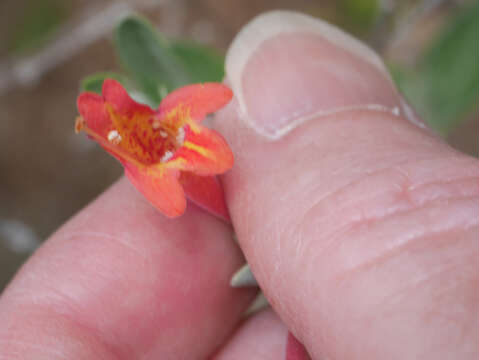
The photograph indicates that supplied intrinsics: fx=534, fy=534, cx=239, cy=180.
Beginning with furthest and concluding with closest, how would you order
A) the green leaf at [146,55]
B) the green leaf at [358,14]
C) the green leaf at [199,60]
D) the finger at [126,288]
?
1. the green leaf at [358,14]
2. the green leaf at [199,60]
3. the green leaf at [146,55]
4. the finger at [126,288]

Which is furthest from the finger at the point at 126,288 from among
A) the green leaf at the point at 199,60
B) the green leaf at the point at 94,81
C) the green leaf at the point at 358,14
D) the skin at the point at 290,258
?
the green leaf at the point at 358,14

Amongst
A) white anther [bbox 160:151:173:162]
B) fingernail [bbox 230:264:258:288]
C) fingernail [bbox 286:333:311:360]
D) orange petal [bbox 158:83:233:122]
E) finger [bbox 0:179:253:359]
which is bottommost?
fingernail [bbox 286:333:311:360]

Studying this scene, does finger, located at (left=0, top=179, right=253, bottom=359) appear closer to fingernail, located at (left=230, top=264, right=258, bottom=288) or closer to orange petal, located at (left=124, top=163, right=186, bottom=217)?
fingernail, located at (left=230, top=264, right=258, bottom=288)

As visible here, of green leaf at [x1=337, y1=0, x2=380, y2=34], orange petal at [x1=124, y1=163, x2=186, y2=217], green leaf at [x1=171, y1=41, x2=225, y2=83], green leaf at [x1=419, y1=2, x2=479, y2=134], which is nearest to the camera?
orange petal at [x1=124, y1=163, x2=186, y2=217]

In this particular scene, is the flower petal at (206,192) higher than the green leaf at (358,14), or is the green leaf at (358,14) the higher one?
the flower petal at (206,192)

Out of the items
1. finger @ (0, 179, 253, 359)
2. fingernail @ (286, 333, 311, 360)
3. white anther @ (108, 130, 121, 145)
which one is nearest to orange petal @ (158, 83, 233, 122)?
white anther @ (108, 130, 121, 145)

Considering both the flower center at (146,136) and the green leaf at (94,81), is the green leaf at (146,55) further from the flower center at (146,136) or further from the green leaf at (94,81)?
the flower center at (146,136)

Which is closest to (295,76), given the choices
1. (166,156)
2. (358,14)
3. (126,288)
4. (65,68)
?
(166,156)

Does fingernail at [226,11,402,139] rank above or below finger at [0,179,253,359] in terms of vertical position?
above
